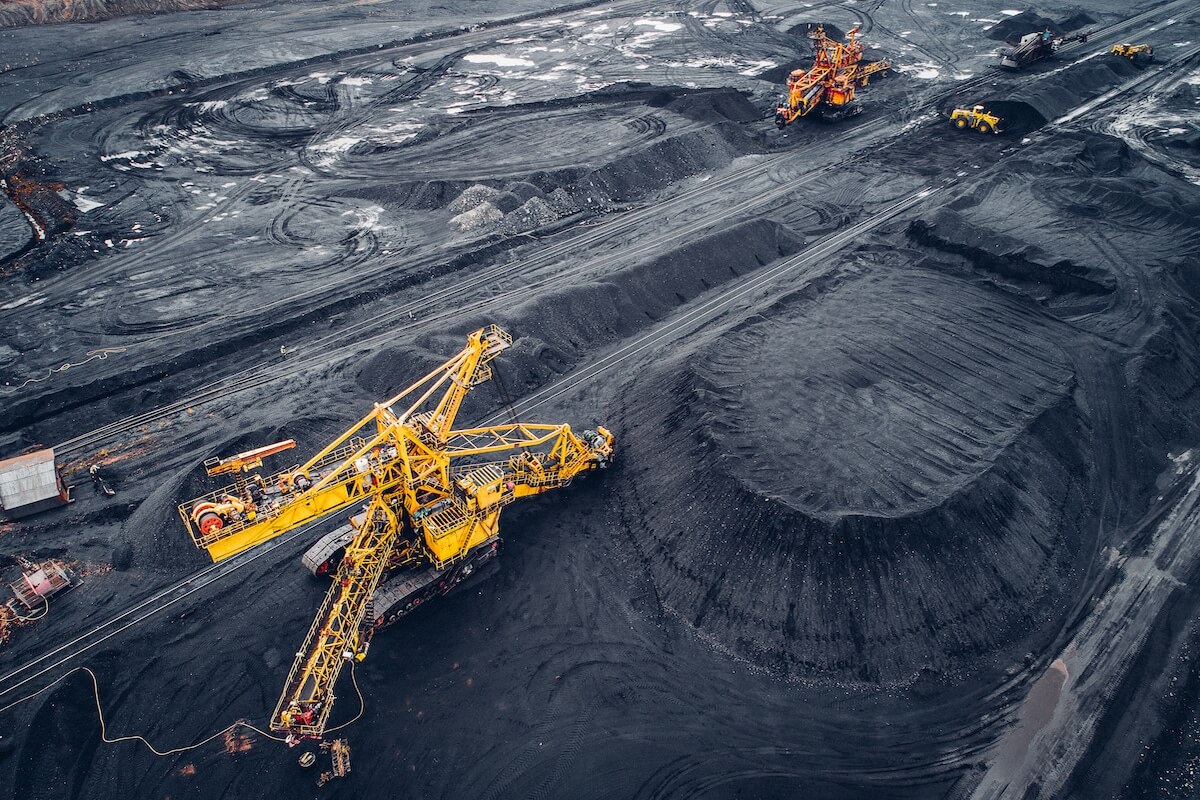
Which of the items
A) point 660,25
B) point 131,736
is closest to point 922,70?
point 660,25

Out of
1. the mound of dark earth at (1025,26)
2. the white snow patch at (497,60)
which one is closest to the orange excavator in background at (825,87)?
the mound of dark earth at (1025,26)

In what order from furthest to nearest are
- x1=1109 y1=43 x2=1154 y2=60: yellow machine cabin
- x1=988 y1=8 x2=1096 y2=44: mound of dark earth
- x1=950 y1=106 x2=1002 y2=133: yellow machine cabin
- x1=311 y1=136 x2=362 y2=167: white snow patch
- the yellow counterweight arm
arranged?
x1=988 y1=8 x2=1096 y2=44: mound of dark earth
x1=1109 y1=43 x2=1154 y2=60: yellow machine cabin
x1=950 y1=106 x2=1002 y2=133: yellow machine cabin
x1=311 y1=136 x2=362 y2=167: white snow patch
the yellow counterweight arm

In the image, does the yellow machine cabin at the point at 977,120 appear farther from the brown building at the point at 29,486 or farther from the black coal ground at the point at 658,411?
the brown building at the point at 29,486

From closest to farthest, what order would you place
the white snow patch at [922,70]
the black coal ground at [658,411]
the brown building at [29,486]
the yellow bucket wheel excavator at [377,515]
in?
the yellow bucket wheel excavator at [377,515]
the black coal ground at [658,411]
the brown building at [29,486]
the white snow patch at [922,70]

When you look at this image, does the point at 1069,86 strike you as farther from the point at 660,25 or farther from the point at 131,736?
the point at 131,736

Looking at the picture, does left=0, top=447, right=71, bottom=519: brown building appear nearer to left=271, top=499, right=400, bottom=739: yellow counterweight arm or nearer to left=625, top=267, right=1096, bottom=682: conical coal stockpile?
left=271, top=499, right=400, bottom=739: yellow counterweight arm

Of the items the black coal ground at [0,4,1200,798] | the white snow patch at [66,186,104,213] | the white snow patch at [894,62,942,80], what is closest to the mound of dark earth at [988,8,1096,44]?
the white snow patch at [894,62,942,80]

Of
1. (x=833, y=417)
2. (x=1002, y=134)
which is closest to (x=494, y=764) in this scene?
(x=833, y=417)
